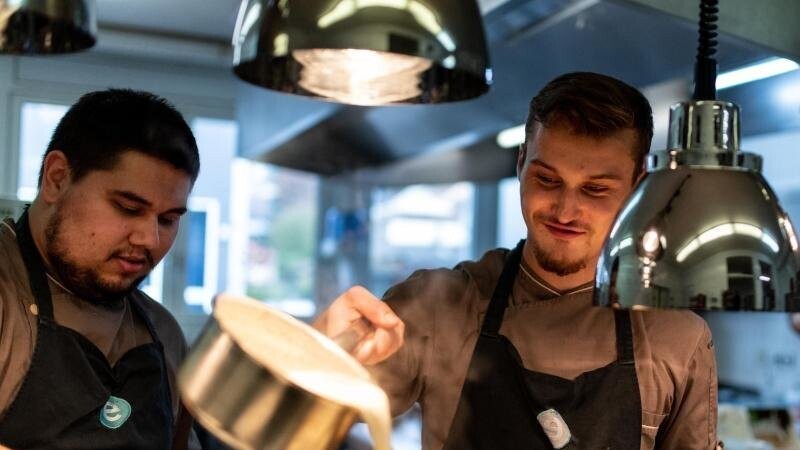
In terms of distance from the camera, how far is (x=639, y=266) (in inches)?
35.7

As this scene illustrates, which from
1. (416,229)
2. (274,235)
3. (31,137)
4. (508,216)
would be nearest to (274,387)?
(31,137)

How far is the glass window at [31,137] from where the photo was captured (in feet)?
16.6

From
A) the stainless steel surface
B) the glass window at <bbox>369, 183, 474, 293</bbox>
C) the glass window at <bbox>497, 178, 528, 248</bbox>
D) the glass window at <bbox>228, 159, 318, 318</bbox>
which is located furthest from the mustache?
the glass window at <bbox>497, 178, 528, 248</bbox>

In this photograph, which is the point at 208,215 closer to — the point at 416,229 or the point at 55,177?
the point at 416,229

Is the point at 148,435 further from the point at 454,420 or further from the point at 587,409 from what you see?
the point at 587,409

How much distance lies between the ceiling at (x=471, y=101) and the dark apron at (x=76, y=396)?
37.5 inches

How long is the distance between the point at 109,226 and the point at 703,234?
1.10 meters

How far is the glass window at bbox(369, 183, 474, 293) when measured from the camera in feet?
19.1

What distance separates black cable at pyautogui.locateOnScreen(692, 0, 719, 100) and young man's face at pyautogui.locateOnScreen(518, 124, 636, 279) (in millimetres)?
515

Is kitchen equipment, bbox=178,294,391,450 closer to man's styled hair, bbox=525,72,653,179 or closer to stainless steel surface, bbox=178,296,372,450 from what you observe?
stainless steel surface, bbox=178,296,372,450

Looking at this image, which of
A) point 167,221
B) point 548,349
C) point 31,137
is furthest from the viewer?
point 31,137

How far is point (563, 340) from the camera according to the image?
1623 mm

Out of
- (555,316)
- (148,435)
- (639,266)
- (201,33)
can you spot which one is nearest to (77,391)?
(148,435)

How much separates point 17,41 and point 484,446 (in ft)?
3.49
